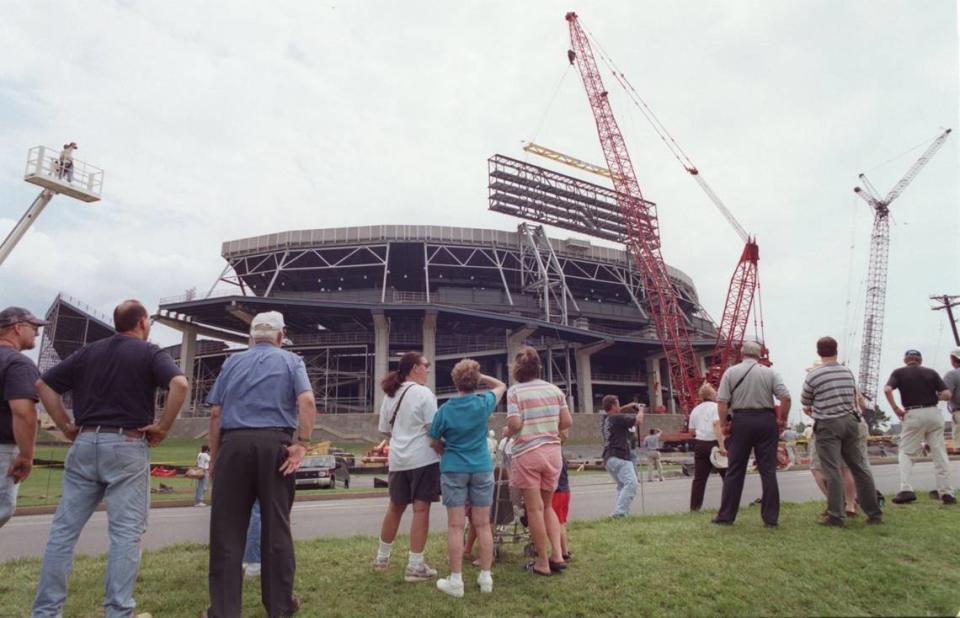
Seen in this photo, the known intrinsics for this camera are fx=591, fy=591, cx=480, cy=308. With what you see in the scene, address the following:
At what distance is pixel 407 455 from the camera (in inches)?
197

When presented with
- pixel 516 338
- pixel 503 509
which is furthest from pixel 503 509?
pixel 516 338

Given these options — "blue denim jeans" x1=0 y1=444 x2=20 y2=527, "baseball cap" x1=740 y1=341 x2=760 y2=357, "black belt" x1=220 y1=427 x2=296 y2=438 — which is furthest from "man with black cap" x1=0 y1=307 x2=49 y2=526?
"baseball cap" x1=740 y1=341 x2=760 y2=357

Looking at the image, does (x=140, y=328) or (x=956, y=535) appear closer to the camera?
(x=140, y=328)

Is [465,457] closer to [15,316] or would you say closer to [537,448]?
[537,448]

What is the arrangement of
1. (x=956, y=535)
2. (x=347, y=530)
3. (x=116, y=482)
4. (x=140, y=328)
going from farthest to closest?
(x=347, y=530), (x=956, y=535), (x=140, y=328), (x=116, y=482)

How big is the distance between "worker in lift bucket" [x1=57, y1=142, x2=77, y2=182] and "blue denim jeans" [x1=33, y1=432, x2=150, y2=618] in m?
28.2

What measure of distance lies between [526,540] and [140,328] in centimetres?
415

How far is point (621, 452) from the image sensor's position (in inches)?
323

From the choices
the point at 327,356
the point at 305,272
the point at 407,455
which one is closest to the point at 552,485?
the point at 407,455

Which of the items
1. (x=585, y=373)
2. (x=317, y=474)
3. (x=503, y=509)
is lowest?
(x=317, y=474)

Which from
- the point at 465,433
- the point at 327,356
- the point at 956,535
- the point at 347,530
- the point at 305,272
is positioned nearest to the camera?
the point at 465,433

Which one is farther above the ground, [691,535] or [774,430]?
[774,430]

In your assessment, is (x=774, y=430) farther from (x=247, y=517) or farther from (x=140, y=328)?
(x=140, y=328)

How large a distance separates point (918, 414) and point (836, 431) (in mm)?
2078
